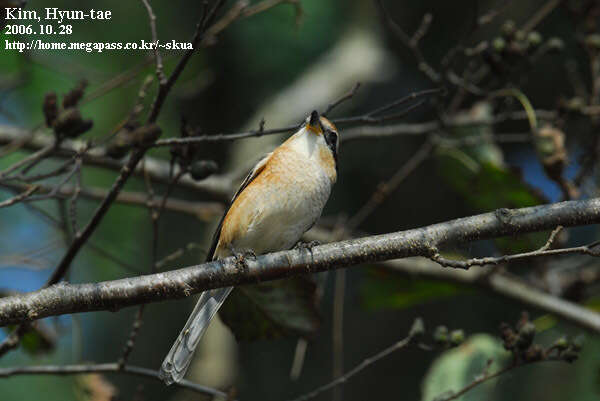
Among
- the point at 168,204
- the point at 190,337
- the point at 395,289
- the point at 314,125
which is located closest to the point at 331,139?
the point at 314,125

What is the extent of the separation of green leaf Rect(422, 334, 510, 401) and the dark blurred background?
1.49 metres

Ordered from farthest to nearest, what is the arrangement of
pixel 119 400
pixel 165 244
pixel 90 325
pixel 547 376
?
pixel 90 325
pixel 165 244
pixel 547 376
pixel 119 400

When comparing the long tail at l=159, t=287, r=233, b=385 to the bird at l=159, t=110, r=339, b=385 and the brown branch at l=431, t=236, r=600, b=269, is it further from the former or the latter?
the brown branch at l=431, t=236, r=600, b=269

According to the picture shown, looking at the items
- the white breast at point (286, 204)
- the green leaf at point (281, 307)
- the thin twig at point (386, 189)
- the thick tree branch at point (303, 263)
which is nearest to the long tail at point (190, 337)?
the green leaf at point (281, 307)

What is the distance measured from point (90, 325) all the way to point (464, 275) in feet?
14.9

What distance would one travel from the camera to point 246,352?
241 inches

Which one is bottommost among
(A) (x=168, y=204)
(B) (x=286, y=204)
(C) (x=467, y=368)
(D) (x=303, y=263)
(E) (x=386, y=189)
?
(D) (x=303, y=263)

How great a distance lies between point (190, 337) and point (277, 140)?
2.87m

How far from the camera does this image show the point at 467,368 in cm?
367

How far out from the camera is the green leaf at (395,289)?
4.48 meters

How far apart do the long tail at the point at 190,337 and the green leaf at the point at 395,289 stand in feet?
3.76

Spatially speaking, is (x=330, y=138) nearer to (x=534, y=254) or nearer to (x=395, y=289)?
(x=395, y=289)

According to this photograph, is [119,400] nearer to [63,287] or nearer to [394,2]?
[63,287]

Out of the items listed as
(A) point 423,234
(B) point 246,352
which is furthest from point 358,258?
(B) point 246,352
